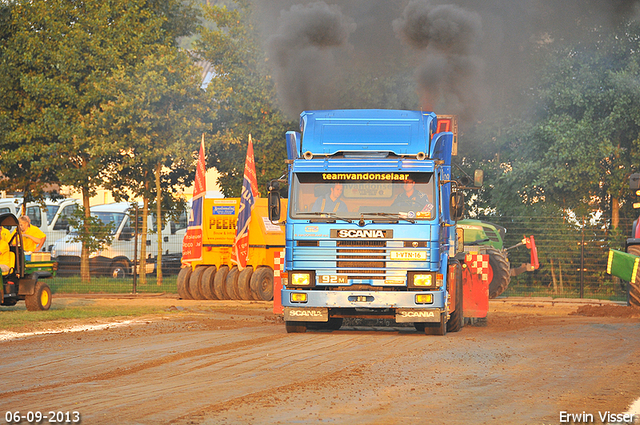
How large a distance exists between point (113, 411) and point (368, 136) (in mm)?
7611

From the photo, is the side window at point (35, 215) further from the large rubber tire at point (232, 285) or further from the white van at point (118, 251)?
the large rubber tire at point (232, 285)

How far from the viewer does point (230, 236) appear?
80.7 feet

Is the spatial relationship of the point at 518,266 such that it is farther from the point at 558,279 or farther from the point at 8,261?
the point at 8,261

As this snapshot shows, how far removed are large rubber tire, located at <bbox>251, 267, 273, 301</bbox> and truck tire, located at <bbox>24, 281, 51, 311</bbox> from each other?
5.99m

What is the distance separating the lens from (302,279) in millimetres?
14078

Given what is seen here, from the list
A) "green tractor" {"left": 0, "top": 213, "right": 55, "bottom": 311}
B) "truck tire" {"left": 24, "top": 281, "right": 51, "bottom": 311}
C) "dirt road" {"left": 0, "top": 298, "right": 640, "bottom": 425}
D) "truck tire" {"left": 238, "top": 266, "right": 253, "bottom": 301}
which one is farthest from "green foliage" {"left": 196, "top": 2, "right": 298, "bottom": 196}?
"dirt road" {"left": 0, "top": 298, "right": 640, "bottom": 425}

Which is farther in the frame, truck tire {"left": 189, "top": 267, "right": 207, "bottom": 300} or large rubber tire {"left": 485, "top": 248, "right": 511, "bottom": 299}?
truck tire {"left": 189, "top": 267, "right": 207, "bottom": 300}

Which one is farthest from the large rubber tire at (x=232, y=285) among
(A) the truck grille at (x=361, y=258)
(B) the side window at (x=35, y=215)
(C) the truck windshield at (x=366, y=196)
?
(B) the side window at (x=35, y=215)

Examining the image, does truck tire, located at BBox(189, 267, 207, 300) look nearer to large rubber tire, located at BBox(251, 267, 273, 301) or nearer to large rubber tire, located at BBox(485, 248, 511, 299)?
large rubber tire, located at BBox(251, 267, 273, 301)

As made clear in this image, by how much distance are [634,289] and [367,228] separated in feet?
25.7

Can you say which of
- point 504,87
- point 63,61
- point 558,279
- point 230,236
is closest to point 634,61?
point 504,87

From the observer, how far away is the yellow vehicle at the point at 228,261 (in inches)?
938

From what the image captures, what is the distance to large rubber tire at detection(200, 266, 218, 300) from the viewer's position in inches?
947

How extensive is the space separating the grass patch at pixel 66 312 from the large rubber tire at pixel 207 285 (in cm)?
223
